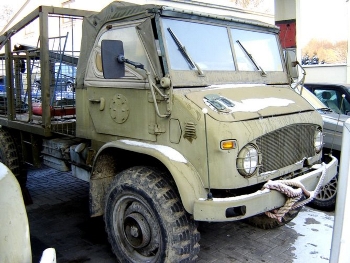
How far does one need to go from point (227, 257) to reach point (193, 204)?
1.33 meters

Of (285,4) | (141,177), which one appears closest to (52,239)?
(141,177)

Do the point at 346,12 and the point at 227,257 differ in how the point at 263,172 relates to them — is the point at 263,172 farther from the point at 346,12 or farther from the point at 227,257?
the point at 346,12

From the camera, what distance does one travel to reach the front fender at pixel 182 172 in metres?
3.17

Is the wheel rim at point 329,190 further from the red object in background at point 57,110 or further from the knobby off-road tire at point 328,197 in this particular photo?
the red object in background at point 57,110

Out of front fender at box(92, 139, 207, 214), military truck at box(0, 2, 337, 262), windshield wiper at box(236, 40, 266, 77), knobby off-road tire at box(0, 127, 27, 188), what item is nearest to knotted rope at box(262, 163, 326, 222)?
military truck at box(0, 2, 337, 262)

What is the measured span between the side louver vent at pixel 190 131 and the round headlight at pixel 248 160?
0.42 m

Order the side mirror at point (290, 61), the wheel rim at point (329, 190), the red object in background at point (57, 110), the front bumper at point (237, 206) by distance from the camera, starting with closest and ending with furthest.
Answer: the front bumper at point (237, 206) < the side mirror at point (290, 61) < the red object in background at point (57, 110) < the wheel rim at point (329, 190)

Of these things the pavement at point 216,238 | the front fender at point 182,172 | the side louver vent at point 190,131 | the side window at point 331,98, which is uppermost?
the side window at point 331,98

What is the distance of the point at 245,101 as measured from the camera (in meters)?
3.64

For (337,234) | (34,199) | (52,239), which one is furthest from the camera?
(34,199)

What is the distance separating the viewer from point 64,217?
530cm

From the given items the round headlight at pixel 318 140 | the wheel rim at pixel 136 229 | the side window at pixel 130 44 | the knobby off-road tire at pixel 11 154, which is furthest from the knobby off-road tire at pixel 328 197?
the knobby off-road tire at pixel 11 154

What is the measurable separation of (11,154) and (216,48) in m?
3.81

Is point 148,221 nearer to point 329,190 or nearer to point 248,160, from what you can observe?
point 248,160
